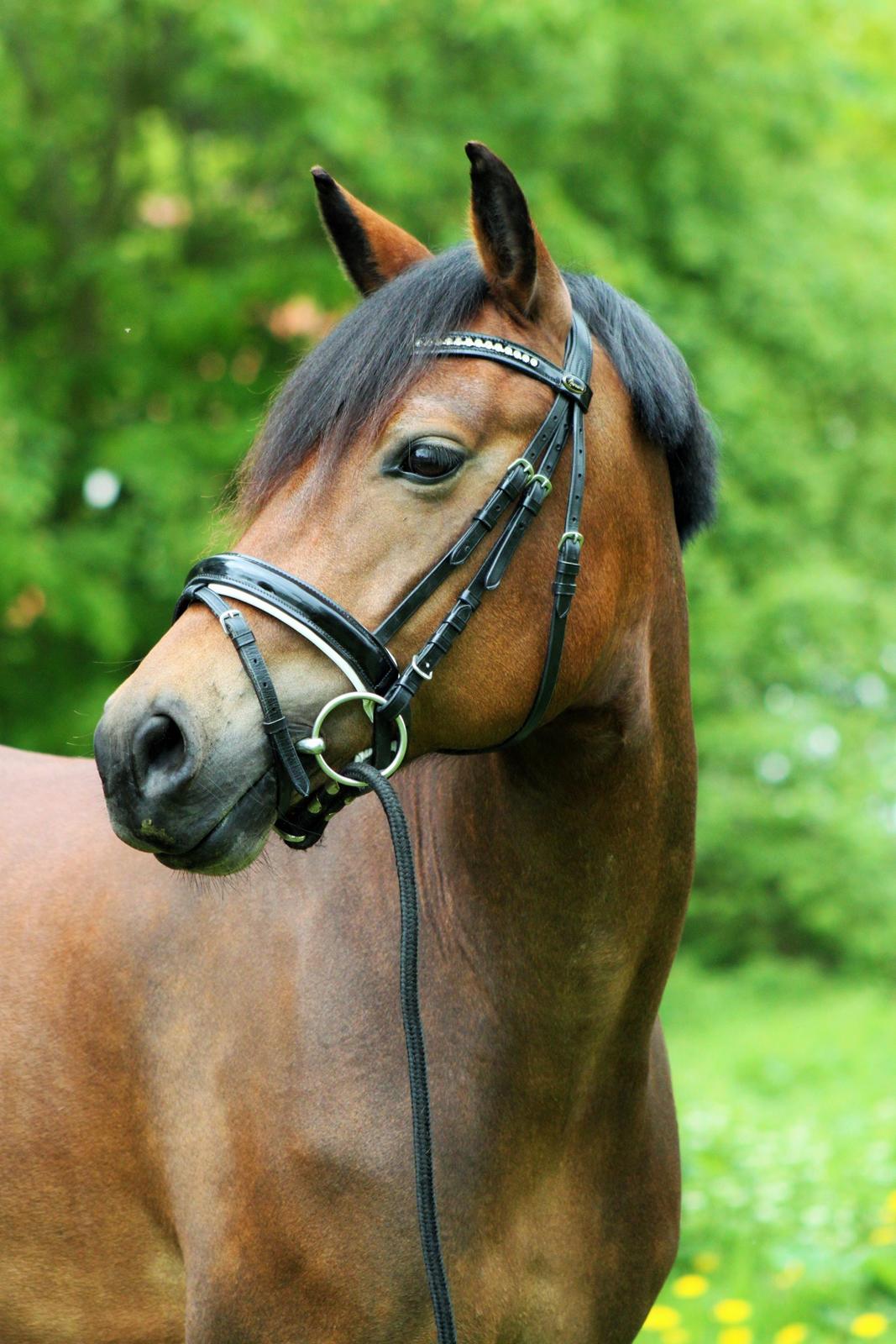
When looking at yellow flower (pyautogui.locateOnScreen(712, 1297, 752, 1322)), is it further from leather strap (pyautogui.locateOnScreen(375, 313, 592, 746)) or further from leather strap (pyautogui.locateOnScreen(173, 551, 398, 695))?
leather strap (pyautogui.locateOnScreen(173, 551, 398, 695))

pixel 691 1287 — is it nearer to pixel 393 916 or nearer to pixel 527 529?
pixel 393 916

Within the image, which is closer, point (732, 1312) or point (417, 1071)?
point (417, 1071)

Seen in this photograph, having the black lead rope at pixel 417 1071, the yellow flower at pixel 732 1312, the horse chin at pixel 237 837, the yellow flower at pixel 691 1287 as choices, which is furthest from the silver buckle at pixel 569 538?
the yellow flower at pixel 691 1287

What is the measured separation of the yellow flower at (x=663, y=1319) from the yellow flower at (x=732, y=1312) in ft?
0.47

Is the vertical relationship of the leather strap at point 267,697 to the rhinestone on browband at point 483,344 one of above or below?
below

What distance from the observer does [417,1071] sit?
238cm

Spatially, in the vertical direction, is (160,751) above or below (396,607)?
below

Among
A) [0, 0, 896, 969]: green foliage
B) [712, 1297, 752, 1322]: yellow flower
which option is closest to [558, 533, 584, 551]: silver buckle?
[712, 1297, 752, 1322]: yellow flower

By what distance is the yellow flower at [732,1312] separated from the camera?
4.48 meters

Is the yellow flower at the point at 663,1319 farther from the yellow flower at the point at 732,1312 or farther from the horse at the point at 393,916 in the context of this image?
the horse at the point at 393,916

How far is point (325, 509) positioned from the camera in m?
2.35

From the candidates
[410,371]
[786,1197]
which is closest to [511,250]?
[410,371]

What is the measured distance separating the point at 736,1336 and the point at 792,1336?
6.9 inches

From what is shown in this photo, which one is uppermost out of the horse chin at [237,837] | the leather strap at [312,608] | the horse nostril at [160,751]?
the leather strap at [312,608]
